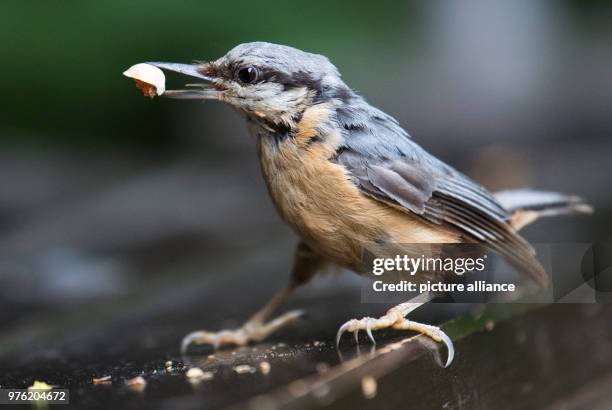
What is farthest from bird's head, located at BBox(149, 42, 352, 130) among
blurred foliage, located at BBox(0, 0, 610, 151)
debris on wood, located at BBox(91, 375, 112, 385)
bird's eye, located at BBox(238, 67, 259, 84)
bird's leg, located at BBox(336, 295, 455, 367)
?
blurred foliage, located at BBox(0, 0, 610, 151)

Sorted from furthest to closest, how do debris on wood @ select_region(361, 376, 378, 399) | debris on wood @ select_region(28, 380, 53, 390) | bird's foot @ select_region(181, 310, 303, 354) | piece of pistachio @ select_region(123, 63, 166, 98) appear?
bird's foot @ select_region(181, 310, 303, 354) < piece of pistachio @ select_region(123, 63, 166, 98) < debris on wood @ select_region(28, 380, 53, 390) < debris on wood @ select_region(361, 376, 378, 399)

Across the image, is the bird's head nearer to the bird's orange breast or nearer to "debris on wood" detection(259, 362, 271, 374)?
the bird's orange breast

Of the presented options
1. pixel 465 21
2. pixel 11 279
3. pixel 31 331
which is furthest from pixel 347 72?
pixel 31 331

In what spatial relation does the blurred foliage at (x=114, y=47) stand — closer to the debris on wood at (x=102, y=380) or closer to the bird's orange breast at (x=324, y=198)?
the bird's orange breast at (x=324, y=198)

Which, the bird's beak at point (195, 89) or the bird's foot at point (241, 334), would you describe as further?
the bird's foot at point (241, 334)

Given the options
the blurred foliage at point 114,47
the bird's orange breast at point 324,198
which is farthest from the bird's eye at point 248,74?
the blurred foliage at point 114,47

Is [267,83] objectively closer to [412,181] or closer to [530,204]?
[412,181]
